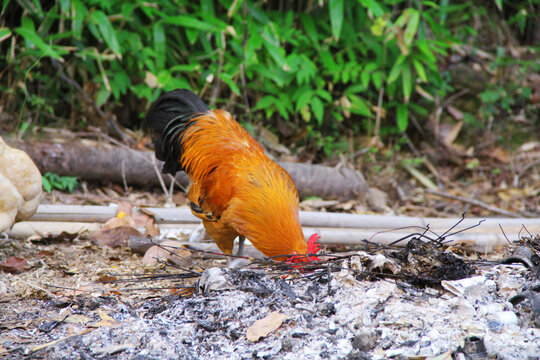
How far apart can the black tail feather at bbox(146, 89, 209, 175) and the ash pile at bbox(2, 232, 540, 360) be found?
1759mm

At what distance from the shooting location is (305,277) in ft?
10.4

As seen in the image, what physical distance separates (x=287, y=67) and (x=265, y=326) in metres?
4.46

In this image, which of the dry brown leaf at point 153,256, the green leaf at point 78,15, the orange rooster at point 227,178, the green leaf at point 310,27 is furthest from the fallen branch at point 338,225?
the green leaf at point 310,27

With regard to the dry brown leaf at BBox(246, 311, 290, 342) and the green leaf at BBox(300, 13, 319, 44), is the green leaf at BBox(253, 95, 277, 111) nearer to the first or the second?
the green leaf at BBox(300, 13, 319, 44)

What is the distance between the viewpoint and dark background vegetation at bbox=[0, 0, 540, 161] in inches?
264

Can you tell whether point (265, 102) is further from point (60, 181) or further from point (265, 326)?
point (265, 326)

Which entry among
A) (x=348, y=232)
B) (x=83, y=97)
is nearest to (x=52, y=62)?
(x=83, y=97)

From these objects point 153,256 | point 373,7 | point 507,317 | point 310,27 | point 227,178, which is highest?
point 373,7

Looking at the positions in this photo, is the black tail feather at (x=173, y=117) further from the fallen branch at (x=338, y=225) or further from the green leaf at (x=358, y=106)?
the green leaf at (x=358, y=106)

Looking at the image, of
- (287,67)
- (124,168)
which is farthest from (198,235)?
(287,67)

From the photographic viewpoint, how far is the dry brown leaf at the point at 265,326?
2703mm

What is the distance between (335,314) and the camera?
285 centimetres

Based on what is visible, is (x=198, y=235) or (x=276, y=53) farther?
(x=276, y=53)

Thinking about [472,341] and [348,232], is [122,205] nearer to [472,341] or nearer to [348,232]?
[348,232]
